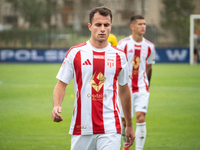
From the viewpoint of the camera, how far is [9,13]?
69188 millimetres

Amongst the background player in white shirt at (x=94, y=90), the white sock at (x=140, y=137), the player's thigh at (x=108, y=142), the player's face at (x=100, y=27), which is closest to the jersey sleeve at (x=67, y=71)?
the background player in white shirt at (x=94, y=90)

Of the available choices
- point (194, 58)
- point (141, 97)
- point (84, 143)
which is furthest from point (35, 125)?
point (194, 58)

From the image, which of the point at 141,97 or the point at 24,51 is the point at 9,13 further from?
the point at 141,97

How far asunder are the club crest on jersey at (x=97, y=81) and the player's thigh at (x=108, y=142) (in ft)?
1.65

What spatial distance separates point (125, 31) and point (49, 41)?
6800mm

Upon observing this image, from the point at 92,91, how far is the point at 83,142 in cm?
55

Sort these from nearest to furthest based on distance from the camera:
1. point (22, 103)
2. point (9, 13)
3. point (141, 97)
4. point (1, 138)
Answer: point (141, 97) < point (1, 138) < point (22, 103) < point (9, 13)

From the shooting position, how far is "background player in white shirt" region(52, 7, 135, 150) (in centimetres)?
399

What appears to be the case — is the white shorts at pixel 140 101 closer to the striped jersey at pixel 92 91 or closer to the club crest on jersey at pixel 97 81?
the striped jersey at pixel 92 91

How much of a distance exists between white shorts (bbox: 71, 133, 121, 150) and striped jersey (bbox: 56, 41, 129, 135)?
0.05m

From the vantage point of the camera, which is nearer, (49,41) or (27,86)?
(27,86)

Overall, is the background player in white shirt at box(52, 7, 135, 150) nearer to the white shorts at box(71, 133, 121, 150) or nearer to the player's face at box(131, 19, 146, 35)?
the white shorts at box(71, 133, 121, 150)

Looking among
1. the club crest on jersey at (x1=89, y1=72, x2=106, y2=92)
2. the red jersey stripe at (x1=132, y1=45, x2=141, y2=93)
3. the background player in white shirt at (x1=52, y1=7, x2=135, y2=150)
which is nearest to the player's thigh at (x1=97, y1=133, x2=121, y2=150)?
the background player in white shirt at (x1=52, y1=7, x2=135, y2=150)

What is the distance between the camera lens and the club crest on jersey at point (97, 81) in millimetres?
4039
